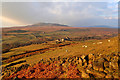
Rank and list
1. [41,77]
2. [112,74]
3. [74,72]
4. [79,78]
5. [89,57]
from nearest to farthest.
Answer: [112,74]
[79,78]
[74,72]
[41,77]
[89,57]

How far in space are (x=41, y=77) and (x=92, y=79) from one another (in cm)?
654

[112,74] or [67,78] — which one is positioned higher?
[112,74]

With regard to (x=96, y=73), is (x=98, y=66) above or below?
above

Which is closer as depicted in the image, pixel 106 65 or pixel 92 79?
pixel 92 79

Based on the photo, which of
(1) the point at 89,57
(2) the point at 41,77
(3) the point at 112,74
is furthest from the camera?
(1) the point at 89,57

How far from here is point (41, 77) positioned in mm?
10430

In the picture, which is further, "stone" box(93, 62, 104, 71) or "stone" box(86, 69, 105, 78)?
"stone" box(93, 62, 104, 71)

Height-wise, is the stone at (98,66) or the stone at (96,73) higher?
the stone at (98,66)

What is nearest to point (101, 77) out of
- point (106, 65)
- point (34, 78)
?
point (106, 65)

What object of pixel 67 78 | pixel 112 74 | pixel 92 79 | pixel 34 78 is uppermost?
pixel 112 74

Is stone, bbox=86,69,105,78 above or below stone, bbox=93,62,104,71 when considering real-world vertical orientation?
below

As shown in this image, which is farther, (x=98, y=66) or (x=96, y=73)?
(x=98, y=66)

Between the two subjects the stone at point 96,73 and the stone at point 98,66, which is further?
the stone at point 98,66

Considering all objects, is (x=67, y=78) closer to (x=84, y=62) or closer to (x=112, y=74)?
(x=84, y=62)
